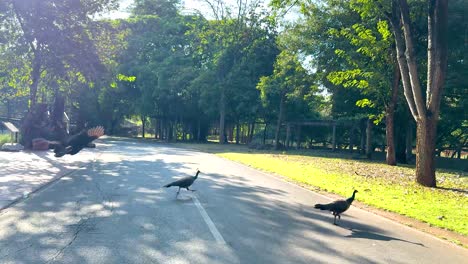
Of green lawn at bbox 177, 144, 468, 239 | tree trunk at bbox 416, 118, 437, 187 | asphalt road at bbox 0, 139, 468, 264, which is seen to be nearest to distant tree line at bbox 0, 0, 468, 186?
tree trunk at bbox 416, 118, 437, 187

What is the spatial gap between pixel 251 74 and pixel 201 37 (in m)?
7.89

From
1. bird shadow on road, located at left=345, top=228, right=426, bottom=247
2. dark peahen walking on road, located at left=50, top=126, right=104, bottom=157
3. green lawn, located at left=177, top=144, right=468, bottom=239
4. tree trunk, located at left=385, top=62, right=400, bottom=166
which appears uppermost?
tree trunk, located at left=385, top=62, right=400, bottom=166

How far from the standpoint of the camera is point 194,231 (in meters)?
7.36

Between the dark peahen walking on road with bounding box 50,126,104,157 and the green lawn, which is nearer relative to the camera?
the green lawn

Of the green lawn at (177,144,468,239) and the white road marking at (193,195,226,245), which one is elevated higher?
the green lawn at (177,144,468,239)

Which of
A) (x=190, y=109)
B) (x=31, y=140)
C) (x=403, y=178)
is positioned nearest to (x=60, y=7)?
(x=31, y=140)

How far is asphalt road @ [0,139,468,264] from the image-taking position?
605cm

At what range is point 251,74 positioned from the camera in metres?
46.6

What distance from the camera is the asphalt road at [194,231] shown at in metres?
6.05

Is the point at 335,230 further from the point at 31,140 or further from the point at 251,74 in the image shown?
the point at 251,74

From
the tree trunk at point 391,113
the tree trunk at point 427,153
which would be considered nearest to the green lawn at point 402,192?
the tree trunk at point 427,153

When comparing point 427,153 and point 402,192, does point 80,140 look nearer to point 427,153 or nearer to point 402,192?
point 402,192

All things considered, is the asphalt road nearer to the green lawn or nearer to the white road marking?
the white road marking

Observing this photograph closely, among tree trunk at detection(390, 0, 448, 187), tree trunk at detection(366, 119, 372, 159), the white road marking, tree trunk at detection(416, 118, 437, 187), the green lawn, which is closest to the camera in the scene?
the white road marking
